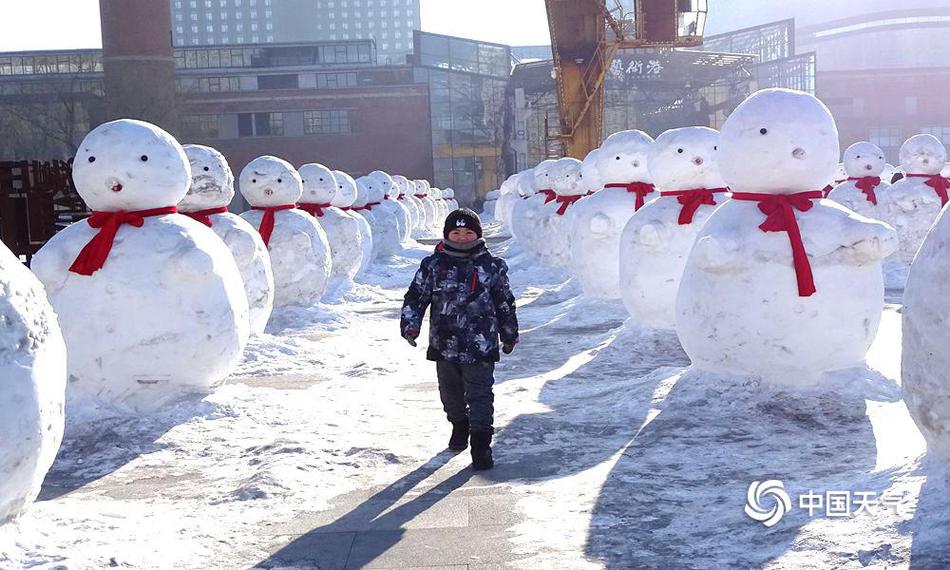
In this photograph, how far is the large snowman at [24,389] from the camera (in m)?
3.79

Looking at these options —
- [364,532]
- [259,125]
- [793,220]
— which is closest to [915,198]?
[793,220]

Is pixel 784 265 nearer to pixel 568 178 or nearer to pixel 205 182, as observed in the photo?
pixel 205 182

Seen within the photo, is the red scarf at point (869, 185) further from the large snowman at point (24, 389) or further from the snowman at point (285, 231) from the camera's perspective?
the large snowman at point (24, 389)

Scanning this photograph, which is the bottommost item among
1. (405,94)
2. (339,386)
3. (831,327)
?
(339,386)

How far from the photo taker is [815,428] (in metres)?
5.57

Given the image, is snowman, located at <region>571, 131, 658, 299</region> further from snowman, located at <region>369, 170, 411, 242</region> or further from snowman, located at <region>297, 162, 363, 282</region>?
snowman, located at <region>369, 170, 411, 242</region>

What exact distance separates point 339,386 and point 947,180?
9513 mm

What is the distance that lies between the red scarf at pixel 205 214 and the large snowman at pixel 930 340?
6.30 metres

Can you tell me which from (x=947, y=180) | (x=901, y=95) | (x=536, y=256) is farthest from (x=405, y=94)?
(x=947, y=180)

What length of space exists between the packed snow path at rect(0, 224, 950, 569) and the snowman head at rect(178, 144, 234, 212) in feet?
6.36

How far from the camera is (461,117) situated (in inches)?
1902

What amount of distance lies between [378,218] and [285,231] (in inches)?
375

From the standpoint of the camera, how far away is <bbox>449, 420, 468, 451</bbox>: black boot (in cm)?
559

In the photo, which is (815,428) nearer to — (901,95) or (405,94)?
(405,94)
